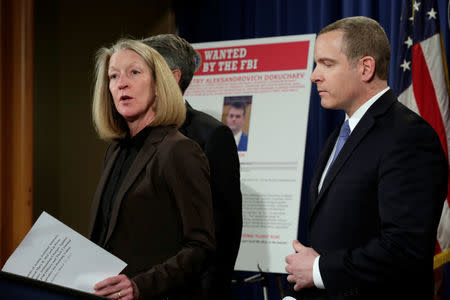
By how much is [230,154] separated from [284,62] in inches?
54.0

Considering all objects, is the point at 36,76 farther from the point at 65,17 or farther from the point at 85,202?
the point at 85,202

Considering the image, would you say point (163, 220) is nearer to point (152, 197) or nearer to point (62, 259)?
point (152, 197)

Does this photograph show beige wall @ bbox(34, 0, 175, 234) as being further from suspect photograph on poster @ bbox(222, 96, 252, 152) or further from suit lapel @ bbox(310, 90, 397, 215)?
suit lapel @ bbox(310, 90, 397, 215)

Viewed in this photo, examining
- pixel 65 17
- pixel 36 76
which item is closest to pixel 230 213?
pixel 36 76

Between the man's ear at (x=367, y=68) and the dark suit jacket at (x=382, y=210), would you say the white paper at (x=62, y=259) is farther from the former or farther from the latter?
the man's ear at (x=367, y=68)

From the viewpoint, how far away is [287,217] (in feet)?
11.0

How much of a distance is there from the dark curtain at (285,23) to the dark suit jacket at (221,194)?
1.66 m

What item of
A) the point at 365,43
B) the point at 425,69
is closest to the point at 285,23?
the point at 425,69

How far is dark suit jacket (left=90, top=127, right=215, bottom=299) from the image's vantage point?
172 cm

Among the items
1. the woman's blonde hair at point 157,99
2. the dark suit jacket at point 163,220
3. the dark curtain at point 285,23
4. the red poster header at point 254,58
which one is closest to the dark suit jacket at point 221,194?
the woman's blonde hair at point 157,99

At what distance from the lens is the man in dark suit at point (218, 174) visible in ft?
7.63

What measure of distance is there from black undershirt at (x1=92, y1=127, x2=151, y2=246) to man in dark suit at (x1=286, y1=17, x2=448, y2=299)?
1.94 ft

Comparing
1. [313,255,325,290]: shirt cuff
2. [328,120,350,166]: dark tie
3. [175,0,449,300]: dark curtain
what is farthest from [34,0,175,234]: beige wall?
[313,255,325,290]: shirt cuff

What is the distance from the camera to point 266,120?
3576mm
